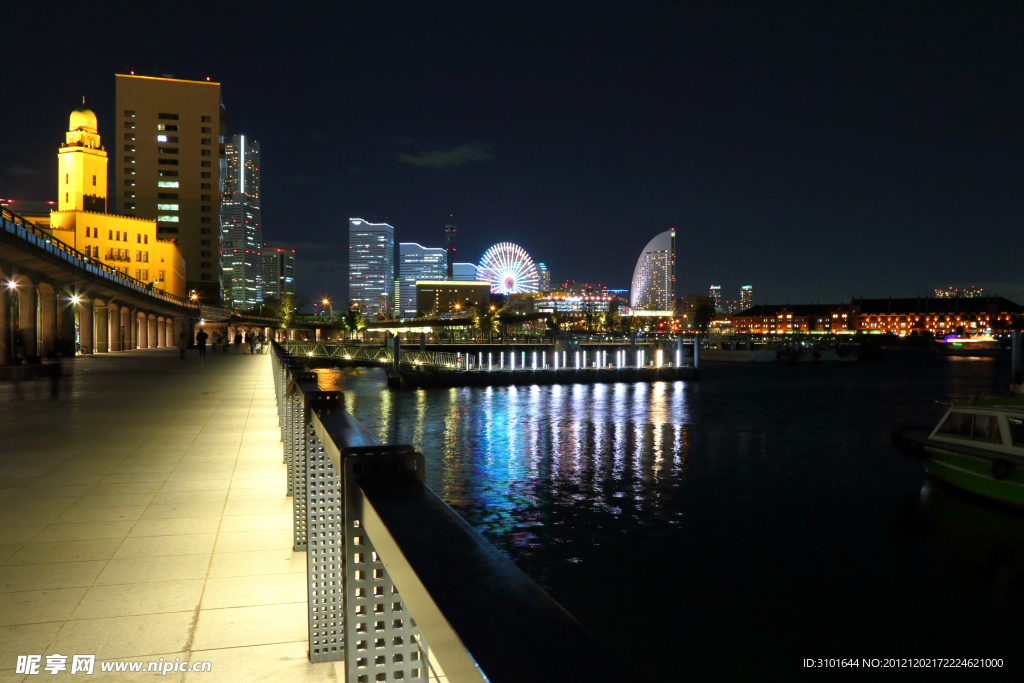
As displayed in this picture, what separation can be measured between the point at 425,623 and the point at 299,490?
4.66 m

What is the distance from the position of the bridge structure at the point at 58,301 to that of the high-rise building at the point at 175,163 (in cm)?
7108

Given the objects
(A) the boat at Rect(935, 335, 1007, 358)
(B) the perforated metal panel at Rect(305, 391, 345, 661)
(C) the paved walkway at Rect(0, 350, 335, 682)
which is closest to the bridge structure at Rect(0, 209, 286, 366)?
(C) the paved walkway at Rect(0, 350, 335, 682)

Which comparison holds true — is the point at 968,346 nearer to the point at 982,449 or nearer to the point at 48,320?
the point at 982,449

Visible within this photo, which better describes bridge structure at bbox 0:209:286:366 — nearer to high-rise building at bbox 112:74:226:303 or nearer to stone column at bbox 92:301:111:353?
stone column at bbox 92:301:111:353

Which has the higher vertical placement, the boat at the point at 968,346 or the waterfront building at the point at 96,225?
the waterfront building at the point at 96,225

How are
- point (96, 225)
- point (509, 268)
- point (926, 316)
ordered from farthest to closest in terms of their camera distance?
point (926, 316)
point (509, 268)
point (96, 225)

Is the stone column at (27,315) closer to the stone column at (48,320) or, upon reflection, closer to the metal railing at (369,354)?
the stone column at (48,320)

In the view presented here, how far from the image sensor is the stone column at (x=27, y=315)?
106 feet

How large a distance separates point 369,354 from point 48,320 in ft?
139

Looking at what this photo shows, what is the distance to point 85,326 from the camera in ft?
153

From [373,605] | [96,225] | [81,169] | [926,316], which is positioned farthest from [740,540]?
[926,316]

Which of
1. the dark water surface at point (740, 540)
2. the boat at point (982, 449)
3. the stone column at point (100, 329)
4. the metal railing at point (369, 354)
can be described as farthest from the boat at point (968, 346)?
the stone column at point (100, 329)

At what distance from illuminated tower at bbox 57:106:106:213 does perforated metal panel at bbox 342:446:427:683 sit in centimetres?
10778

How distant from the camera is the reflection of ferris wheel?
463 ft
